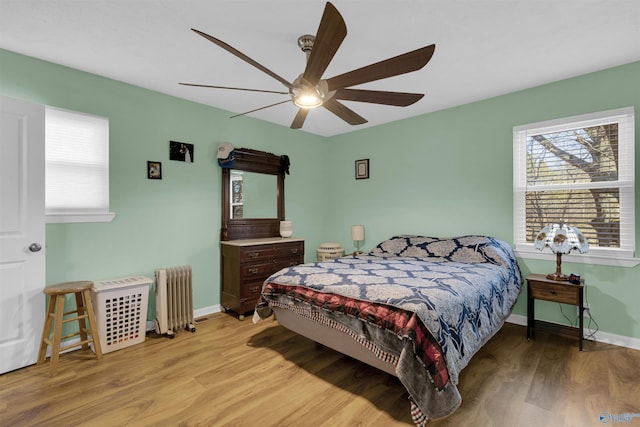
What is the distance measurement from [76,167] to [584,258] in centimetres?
486

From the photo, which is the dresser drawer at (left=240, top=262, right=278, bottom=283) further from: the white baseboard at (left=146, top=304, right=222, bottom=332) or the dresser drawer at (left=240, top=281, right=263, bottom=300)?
the white baseboard at (left=146, top=304, right=222, bottom=332)

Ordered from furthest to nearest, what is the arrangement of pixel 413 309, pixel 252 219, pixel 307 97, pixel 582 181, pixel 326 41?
pixel 252 219 < pixel 582 181 < pixel 307 97 < pixel 413 309 < pixel 326 41

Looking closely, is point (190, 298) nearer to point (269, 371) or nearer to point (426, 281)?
point (269, 371)

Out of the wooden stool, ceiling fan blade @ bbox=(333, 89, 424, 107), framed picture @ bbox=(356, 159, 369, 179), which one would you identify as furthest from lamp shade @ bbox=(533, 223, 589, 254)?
the wooden stool

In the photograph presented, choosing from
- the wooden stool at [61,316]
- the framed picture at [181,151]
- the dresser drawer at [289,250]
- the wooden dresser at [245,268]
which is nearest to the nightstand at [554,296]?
the dresser drawer at [289,250]

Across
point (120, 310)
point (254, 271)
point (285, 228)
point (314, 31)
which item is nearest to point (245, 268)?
point (254, 271)

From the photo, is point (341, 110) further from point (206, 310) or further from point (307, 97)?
point (206, 310)

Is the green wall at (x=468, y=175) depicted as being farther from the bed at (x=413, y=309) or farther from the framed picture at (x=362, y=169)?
the bed at (x=413, y=309)

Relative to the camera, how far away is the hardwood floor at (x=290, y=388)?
178 cm

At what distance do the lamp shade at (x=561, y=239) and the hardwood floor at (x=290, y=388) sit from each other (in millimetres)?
877

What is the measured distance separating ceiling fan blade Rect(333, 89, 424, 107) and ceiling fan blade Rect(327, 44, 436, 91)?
170 mm

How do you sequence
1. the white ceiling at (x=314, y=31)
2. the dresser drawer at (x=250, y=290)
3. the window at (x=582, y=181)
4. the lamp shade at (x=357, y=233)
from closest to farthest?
the white ceiling at (x=314, y=31) < the window at (x=582, y=181) < the dresser drawer at (x=250, y=290) < the lamp shade at (x=357, y=233)

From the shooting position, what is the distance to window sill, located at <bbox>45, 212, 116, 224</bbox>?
2.59m

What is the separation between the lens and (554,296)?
107 inches
